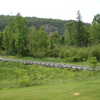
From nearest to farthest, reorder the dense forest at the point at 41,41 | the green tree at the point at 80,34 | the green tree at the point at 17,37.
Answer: the dense forest at the point at 41,41, the green tree at the point at 17,37, the green tree at the point at 80,34

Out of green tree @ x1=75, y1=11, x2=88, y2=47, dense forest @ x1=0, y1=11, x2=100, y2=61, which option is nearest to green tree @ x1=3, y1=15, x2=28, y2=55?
dense forest @ x1=0, y1=11, x2=100, y2=61

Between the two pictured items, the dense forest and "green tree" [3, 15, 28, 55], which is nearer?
the dense forest

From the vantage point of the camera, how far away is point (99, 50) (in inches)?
1907

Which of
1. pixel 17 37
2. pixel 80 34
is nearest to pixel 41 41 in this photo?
pixel 17 37

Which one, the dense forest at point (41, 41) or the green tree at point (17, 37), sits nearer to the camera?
the dense forest at point (41, 41)

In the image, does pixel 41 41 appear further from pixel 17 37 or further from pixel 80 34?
pixel 80 34

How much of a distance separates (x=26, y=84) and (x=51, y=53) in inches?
1535

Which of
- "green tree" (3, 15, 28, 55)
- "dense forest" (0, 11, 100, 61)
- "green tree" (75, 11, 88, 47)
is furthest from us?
"green tree" (75, 11, 88, 47)

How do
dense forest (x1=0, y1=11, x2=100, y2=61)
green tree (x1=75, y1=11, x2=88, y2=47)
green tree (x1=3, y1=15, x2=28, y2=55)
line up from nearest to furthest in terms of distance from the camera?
dense forest (x1=0, y1=11, x2=100, y2=61)
green tree (x1=3, y1=15, x2=28, y2=55)
green tree (x1=75, y1=11, x2=88, y2=47)

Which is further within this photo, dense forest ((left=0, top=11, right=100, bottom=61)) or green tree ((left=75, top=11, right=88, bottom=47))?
green tree ((left=75, top=11, right=88, bottom=47))

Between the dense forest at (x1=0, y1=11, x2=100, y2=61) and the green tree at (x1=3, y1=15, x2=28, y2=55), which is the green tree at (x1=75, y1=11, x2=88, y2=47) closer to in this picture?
the dense forest at (x1=0, y1=11, x2=100, y2=61)

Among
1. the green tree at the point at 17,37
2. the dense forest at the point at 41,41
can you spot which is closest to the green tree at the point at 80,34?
the dense forest at the point at 41,41

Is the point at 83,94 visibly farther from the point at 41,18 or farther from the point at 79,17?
the point at 41,18

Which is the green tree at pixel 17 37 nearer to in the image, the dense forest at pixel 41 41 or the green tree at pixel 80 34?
the dense forest at pixel 41 41
